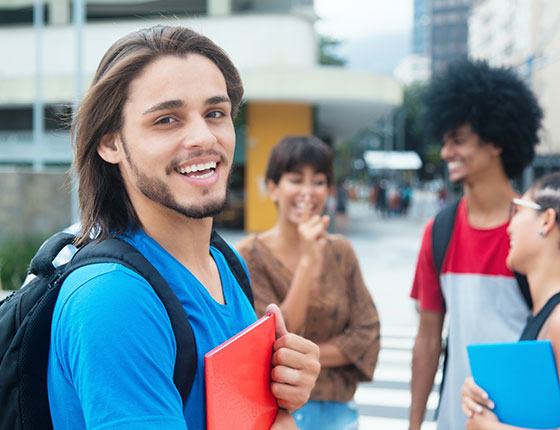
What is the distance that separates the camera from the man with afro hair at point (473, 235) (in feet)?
8.48

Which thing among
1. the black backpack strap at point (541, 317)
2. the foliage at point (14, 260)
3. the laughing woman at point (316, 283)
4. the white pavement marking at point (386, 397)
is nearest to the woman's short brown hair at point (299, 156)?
the laughing woman at point (316, 283)

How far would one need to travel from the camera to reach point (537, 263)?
7.13 ft

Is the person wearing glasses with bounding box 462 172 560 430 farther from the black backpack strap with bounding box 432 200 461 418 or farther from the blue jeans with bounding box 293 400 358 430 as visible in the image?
the blue jeans with bounding box 293 400 358 430

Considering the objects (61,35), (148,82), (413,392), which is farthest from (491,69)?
(61,35)

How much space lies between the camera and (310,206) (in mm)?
2834

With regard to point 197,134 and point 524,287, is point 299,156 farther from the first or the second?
point 197,134

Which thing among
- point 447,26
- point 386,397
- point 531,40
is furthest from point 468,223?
point 447,26

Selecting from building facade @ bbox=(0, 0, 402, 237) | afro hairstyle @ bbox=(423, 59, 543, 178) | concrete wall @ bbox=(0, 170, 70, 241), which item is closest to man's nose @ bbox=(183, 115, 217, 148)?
afro hairstyle @ bbox=(423, 59, 543, 178)

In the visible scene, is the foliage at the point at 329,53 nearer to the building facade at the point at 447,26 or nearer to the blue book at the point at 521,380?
the blue book at the point at 521,380

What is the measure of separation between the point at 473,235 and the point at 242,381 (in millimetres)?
1733

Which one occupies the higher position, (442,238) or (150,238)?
(150,238)

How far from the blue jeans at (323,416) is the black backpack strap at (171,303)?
61.2 inches

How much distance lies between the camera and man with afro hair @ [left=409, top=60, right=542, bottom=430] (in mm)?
2586

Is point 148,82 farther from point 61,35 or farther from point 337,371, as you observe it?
point 61,35
